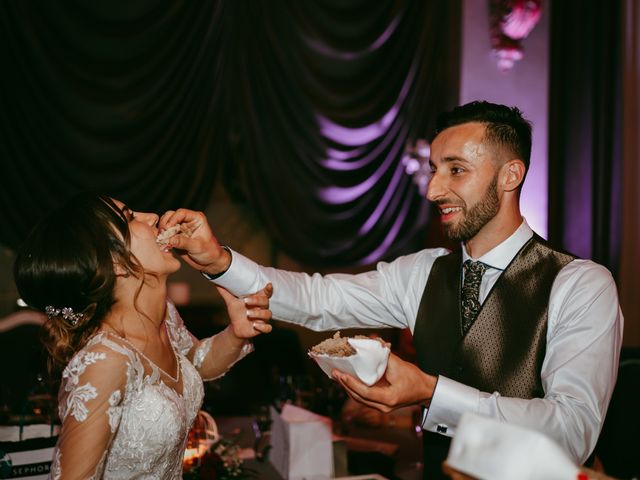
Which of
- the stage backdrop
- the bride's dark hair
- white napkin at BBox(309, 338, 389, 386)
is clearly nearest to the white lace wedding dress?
the bride's dark hair

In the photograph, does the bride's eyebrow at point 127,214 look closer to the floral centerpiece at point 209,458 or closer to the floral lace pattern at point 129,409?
the floral lace pattern at point 129,409

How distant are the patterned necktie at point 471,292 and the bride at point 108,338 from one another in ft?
2.13

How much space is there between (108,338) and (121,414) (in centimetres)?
22

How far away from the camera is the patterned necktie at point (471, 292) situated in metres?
2.12

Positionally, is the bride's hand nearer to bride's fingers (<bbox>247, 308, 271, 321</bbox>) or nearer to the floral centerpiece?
bride's fingers (<bbox>247, 308, 271, 321</bbox>)

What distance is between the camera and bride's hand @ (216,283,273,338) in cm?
216

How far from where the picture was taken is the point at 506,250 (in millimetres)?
2154

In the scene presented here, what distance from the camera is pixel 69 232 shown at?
185 cm

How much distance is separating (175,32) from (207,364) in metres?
2.32

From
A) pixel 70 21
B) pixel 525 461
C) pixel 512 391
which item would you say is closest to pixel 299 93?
pixel 70 21

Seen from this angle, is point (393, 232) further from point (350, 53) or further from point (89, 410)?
point (89, 410)

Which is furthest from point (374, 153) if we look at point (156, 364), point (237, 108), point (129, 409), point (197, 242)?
point (129, 409)

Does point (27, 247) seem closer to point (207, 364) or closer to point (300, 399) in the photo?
point (207, 364)

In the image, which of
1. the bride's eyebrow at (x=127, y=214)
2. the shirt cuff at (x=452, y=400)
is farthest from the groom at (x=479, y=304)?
the bride's eyebrow at (x=127, y=214)
